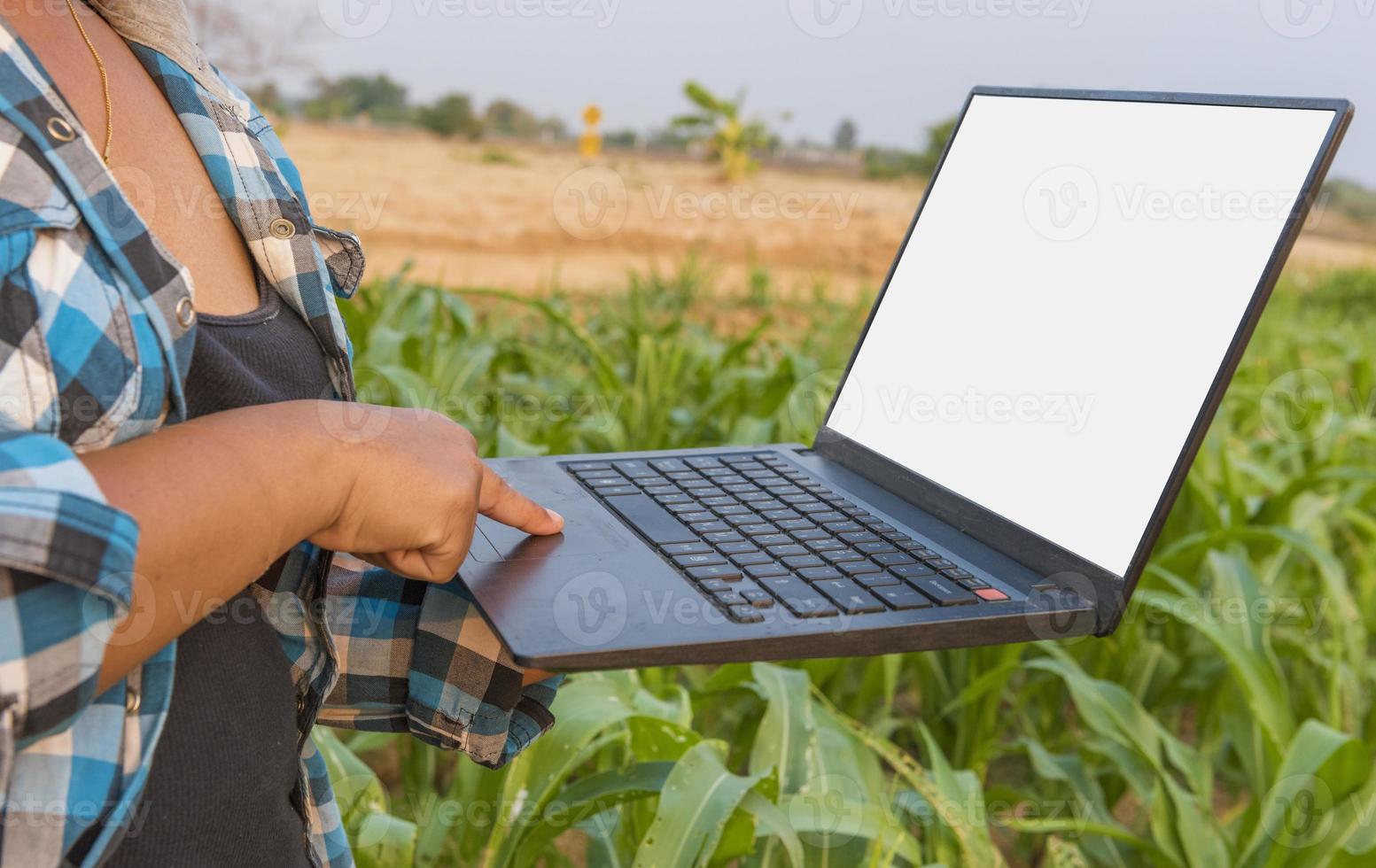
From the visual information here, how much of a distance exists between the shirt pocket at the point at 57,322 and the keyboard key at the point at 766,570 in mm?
338

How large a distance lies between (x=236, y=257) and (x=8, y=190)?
19cm

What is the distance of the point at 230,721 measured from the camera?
0.59m

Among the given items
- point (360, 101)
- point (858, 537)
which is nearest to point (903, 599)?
point (858, 537)

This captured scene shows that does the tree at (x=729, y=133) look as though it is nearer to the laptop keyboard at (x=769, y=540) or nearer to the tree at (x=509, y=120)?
the tree at (x=509, y=120)

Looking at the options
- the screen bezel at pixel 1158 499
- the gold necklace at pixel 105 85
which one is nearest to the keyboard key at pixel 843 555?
the screen bezel at pixel 1158 499

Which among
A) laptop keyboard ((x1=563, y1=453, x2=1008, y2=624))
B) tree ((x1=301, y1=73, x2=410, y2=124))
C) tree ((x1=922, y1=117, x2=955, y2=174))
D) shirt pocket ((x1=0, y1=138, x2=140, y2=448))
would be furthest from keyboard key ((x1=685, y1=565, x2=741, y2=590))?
tree ((x1=922, y1=117, x2=955, y2=174))

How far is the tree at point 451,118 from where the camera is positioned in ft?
31.3

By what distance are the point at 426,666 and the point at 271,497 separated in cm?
28

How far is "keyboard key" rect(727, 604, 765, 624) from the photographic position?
A: 0.60 m

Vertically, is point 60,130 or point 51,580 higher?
point 60,130

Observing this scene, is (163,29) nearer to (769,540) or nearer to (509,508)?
(509,508)

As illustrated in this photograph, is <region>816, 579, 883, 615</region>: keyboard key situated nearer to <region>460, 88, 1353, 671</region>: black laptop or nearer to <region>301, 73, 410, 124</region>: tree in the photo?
<region>460, 88, 1353, 671</region>: black laptop

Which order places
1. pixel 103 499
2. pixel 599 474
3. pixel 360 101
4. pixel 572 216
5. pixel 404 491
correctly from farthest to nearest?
pixel 572 216
pixel 360 101
pixel 599 474
pixel 404 491
pixel 103 499

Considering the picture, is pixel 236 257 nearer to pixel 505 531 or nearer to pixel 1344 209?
pixel 505 531
